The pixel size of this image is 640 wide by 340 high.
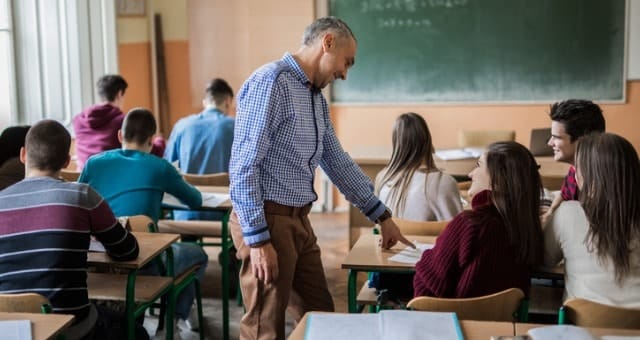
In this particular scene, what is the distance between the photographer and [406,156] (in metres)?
3.66

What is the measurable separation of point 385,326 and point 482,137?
166 inches

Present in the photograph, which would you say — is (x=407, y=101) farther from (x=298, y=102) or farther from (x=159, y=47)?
(x=298, y=102)

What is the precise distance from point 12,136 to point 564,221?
2.36 metres

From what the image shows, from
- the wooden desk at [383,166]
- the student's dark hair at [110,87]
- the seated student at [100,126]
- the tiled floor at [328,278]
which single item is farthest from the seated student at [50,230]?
the wooden desk at [383,166]

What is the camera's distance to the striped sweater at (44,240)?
254 cm

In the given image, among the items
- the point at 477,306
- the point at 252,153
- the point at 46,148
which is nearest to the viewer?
the point at 477,306

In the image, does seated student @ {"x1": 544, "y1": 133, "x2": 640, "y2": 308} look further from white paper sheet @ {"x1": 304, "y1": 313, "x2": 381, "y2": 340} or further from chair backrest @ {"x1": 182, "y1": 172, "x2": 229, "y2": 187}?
chair backrest @ {"x1": 182, "y1": 172, "x2": 229, "y2": 187}

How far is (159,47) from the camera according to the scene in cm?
737

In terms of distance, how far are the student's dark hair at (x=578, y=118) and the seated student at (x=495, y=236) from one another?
886mm

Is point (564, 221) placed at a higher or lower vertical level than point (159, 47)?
lower

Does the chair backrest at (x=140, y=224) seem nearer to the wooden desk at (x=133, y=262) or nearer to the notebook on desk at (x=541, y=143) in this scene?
the wooden desk at (x=133, y=262)

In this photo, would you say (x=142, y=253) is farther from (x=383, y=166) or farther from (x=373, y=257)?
(x=383, y=166)

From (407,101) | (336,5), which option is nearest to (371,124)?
(407,101)

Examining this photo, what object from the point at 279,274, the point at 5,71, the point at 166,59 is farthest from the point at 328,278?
the point at 166,59
